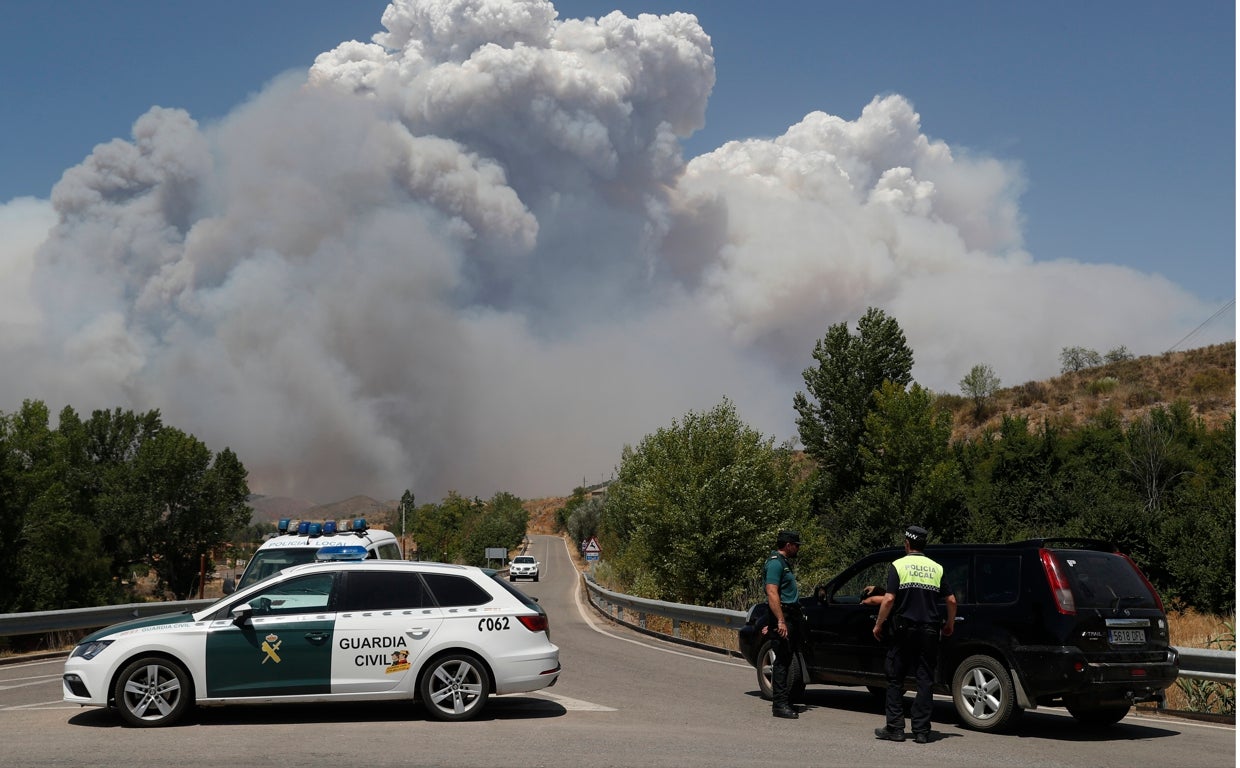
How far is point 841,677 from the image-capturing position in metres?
10.9

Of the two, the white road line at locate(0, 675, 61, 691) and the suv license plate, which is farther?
the white road line at locate(0, 675, 61, 691)

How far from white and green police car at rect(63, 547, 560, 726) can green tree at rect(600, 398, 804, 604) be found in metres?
24.2

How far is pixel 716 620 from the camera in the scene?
61.4ft

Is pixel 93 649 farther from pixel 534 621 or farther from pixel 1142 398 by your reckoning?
pixel 1142 398

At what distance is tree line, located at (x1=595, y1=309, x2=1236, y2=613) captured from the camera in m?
34.8

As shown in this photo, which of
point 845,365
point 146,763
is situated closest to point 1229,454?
point 845,365

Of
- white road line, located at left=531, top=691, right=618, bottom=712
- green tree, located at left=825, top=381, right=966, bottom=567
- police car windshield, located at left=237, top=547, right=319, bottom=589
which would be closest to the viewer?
white road line, located at left=531, top=691, right=618, bottom=712

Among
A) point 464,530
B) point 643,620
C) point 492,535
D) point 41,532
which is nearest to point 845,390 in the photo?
point 643,620

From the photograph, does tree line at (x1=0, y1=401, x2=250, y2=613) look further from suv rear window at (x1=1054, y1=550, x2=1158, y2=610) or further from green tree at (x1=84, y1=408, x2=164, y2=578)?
suv rear window at (x1=1054, y1=550, x2=1158, y2=610)

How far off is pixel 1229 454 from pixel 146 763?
4742 cm

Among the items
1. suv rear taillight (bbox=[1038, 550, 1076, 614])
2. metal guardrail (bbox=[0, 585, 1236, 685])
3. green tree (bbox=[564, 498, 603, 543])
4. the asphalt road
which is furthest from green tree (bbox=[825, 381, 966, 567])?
green tree (bbox=[564, 498, 603, 543])

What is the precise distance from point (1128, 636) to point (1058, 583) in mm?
770

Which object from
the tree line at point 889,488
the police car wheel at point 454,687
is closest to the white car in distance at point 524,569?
the tree line at point 889,488

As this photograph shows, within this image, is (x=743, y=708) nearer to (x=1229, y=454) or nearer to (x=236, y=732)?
(x=236, y=732)
